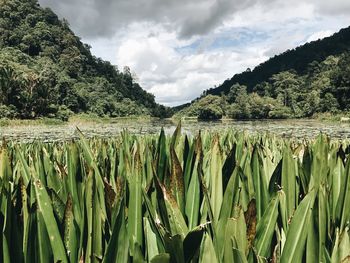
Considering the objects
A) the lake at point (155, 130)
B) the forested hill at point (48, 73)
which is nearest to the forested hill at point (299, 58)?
the forested hill at point (48, 73)

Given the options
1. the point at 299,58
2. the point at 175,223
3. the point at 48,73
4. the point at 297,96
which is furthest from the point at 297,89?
the point at 175,223

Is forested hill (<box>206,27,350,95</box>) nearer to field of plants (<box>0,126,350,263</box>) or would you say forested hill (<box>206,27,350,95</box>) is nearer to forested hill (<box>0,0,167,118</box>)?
forested hill (<box>0,0,167,118</box>)

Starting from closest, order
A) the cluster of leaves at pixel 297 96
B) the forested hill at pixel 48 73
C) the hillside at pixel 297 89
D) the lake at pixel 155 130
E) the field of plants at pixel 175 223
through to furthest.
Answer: the field of plants at pixel 175 223, the lake at pixel 155 130, the forested hill at pixel 48 73, the cluster of leaves at pixel 297 96, the hillside at pixel 297 89

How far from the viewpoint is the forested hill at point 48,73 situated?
55938 mm

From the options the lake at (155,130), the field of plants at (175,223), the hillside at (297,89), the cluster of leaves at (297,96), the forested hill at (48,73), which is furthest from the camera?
the hillside at (297,89)

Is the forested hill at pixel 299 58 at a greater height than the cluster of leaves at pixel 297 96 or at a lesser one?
greater

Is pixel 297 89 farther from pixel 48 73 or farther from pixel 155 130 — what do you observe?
pixel 155 130

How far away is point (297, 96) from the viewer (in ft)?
289

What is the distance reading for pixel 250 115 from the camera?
87125mm

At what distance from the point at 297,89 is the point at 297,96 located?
493cm

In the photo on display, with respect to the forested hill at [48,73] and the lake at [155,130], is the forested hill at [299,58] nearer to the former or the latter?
the forested hill at [48,73]

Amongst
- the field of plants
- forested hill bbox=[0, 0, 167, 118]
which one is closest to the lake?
the field of plants

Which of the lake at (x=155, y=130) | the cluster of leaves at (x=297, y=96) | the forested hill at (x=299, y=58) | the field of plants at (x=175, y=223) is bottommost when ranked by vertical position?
the lake at (x=155, y=130)

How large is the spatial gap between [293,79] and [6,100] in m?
69.5
